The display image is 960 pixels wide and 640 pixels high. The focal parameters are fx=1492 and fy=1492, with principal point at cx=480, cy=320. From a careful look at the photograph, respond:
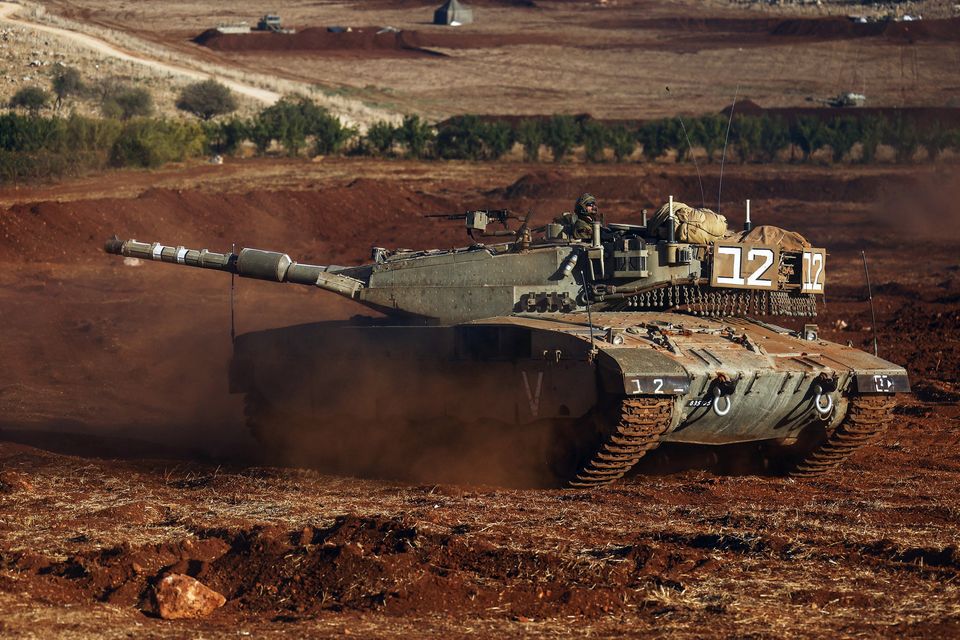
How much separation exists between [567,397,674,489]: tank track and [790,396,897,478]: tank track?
7.05 ft

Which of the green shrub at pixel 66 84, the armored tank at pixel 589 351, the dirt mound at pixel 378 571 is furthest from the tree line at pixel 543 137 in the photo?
the dirt mound at pixel 378 571

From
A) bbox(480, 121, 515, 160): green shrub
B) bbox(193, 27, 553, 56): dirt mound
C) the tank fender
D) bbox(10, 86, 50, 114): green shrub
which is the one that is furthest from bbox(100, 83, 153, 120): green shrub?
the tank fender

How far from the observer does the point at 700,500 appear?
1323 centimetres

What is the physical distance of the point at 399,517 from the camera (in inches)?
458

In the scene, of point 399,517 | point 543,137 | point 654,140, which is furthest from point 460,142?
point 399,517

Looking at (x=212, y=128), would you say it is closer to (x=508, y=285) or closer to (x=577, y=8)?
(x=508, y=285)

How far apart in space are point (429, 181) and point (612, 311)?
3492 cm

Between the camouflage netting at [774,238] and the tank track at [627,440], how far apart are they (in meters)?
2.92

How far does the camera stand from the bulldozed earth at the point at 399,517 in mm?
9016

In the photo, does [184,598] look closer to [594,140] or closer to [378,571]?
[378,571]

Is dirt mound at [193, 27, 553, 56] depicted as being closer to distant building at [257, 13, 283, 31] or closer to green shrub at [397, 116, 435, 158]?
distant building at [257, 13, 283, 31]

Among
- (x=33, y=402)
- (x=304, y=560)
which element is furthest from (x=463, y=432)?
(x=33, y=402)

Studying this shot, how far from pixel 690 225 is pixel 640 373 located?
2856 millimetres

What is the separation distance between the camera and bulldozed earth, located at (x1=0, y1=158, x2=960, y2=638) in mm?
9016
